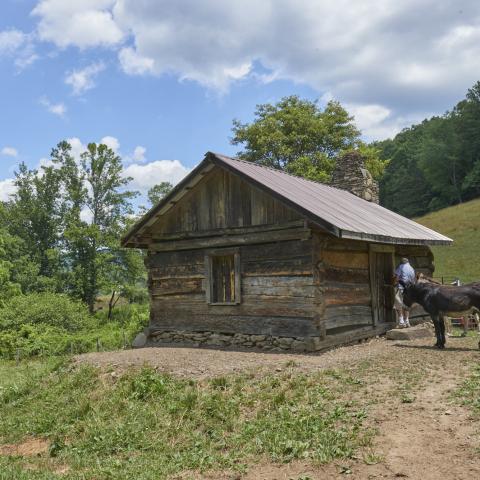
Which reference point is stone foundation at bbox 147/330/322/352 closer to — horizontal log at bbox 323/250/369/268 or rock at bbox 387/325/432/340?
horizontal log at bbox 323/250/369/268

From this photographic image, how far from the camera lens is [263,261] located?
13.5 m

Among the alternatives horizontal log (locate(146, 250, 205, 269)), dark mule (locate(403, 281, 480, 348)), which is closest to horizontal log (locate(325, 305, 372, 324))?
dark mule (locate(403, 281, 480, 348))

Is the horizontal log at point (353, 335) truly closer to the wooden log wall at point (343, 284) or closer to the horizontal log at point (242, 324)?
the wooden log wall at point (343, 284)

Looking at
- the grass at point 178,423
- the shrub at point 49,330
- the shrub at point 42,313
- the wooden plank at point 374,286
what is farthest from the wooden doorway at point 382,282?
the shrub at point 42,313

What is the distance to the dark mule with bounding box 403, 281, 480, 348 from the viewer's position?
11633mm

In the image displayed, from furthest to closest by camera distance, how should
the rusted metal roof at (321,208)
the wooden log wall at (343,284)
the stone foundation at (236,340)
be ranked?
the wooden log wall at (343,284) → the stone foundation at (236,340) → the rusted metal roof at (321,208)

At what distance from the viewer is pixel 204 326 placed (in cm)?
1458

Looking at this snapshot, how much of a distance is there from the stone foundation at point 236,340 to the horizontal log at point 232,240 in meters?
2.45

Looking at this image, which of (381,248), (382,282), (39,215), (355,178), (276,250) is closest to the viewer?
(276,250)

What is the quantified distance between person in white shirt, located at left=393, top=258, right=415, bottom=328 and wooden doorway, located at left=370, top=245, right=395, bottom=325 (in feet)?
1.69

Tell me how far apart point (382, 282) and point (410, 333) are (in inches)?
105

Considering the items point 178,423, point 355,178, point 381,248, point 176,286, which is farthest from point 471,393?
point 355,178

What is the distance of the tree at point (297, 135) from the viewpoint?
121 ft

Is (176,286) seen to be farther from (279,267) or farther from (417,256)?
(417,256)
